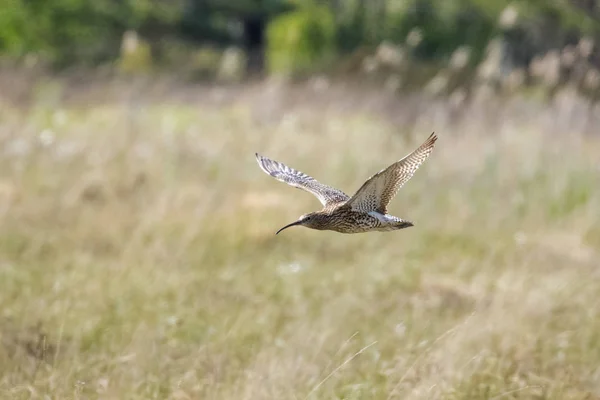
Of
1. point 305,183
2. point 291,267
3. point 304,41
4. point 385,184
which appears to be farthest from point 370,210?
point 304,41

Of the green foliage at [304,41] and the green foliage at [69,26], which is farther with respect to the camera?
the green foliage at [69,26]

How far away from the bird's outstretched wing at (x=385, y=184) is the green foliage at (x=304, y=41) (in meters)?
11.5

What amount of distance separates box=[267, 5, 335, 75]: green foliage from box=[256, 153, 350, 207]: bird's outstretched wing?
10.9 metres

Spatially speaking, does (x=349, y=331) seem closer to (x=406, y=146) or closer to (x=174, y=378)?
(x=174, y=378)

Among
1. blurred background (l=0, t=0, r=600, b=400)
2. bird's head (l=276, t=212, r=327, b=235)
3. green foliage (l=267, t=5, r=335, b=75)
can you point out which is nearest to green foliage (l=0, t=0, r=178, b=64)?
green foliage (l=267, t=5, r=335, b=75)

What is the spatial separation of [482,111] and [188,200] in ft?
12.4

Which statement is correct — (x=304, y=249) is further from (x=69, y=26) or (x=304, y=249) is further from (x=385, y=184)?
(x=69, y=26)

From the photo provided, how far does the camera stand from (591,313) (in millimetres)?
3984

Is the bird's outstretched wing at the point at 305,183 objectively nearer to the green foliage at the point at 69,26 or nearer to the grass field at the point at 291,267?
the grass field at the point at 291,267

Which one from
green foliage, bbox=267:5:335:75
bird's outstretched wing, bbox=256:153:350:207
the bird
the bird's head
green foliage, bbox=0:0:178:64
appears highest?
the bird

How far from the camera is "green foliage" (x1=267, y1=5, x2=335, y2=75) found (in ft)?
46.1

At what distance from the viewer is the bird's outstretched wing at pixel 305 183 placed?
2037 mm

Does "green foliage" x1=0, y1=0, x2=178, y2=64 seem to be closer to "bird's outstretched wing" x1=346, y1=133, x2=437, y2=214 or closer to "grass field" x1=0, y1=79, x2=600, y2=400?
"grass field" x1=0, y1=79, x2=600, y2=400

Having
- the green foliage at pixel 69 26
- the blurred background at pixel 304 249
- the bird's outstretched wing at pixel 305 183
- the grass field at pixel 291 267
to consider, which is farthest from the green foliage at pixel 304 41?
the bird's outstretched wing at pixel 305 183
